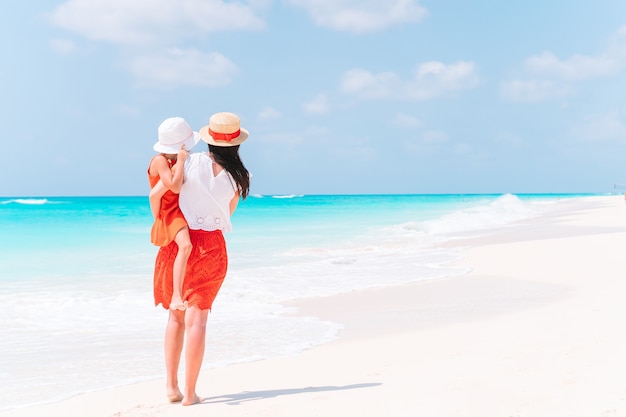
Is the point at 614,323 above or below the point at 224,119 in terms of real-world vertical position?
below

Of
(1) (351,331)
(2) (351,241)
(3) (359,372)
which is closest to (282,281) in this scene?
Answer: (1) (351,331)

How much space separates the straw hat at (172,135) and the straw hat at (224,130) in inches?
5.4

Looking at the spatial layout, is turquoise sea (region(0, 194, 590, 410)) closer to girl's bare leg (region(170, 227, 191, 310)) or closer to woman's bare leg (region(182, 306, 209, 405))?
woman's bare leg (region(182, 306, 209, 405))

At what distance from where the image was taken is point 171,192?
3.73 meters

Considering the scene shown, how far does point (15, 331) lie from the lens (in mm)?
6930

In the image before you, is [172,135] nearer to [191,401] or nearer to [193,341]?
[193,341]

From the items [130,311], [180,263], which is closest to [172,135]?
[180,263]

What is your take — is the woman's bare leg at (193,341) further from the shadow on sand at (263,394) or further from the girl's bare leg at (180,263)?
the shadow on sand at (263,394)

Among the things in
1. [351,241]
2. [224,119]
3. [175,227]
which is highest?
[224,119]

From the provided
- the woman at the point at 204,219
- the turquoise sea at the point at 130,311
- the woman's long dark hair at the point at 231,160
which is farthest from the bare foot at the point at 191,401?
the woman's long dark hair at the point at 231,160

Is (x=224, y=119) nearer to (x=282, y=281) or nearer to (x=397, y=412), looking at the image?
(x=397, y=412)

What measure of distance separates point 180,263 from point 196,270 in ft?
0.44

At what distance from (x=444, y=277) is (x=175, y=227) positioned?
7.12 metres

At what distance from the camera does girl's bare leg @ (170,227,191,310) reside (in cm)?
366
